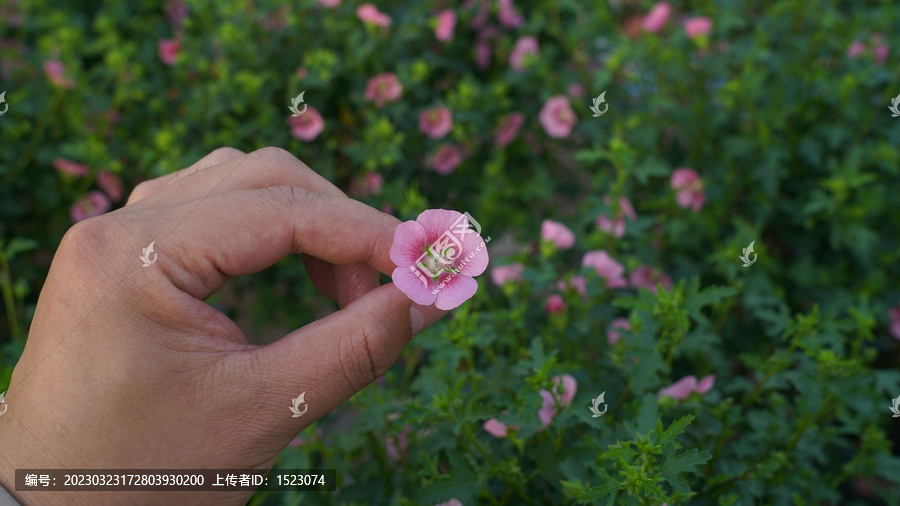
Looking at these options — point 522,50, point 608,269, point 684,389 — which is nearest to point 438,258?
point 684,389

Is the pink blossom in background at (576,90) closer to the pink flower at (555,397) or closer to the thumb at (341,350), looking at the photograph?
the pink flower at (555,397)

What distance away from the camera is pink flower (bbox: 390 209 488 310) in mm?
949

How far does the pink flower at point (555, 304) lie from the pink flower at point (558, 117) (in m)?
0.81

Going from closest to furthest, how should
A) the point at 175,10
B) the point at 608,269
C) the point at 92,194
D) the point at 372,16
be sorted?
the point at 608,269, the point at 372,16, the point at 92,194, the point at 175,10

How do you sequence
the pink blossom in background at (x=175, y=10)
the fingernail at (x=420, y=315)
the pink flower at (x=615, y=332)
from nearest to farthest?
the fingernail at (x=420, y=315) < the pink flower at (x=615, y=332) < the pink blossom in background at (x=175, y=10)

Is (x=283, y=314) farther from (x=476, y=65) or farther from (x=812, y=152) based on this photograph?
(x=812, y=152)

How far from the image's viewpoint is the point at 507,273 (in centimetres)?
164

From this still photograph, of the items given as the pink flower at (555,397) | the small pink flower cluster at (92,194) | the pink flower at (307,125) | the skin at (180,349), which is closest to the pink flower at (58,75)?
the small pink flower cluster at (92,194)

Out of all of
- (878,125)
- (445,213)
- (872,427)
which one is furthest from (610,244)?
(878,125)

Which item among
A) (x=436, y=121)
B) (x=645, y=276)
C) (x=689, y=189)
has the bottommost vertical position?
(x=645, y=276)

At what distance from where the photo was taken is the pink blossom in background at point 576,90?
2.22 meters

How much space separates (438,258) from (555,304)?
633 mm

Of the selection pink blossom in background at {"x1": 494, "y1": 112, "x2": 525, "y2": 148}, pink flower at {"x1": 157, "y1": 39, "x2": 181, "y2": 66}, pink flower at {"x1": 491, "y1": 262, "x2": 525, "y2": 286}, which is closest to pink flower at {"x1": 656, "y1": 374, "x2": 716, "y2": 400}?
pink flower at {"x1": 491, "y1": 262, "x2": 525, "y2": 286}

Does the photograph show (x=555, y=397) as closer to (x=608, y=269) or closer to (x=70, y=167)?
(x=608, y=269)
